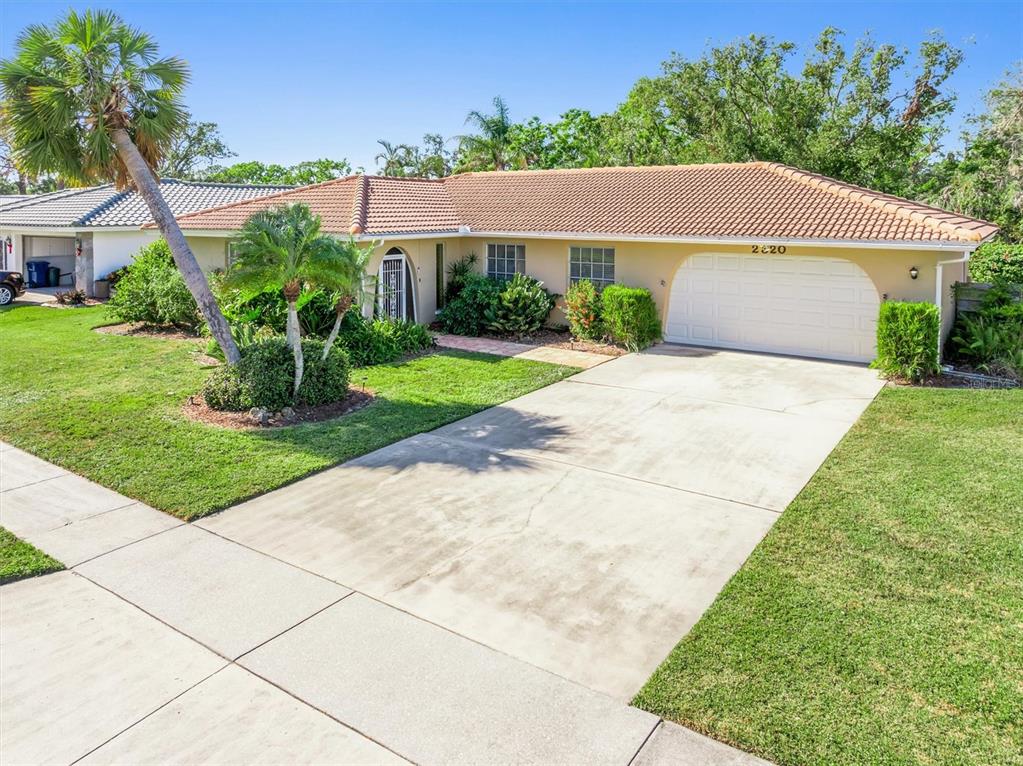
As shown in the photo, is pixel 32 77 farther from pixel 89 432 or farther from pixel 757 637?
pixel 757 637

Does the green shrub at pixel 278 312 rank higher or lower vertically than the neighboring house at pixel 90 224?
lower

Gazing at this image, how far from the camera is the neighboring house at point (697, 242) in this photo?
50.4 feet

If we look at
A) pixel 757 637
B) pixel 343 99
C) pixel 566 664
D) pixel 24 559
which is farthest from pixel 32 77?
pixel 343 99

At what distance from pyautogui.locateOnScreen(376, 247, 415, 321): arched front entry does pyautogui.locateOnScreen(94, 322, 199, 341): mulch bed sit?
5.26 m

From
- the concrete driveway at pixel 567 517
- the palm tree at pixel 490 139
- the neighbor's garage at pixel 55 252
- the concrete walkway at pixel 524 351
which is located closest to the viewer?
the concrete driveway at pixel 567 517

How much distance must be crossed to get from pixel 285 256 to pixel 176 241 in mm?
2572

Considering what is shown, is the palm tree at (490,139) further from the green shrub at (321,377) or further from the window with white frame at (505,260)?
the green shrub at (321,377)

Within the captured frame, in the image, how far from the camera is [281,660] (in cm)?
541

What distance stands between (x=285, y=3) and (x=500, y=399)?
11463 mm

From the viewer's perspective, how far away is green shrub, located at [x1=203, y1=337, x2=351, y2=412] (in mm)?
11789

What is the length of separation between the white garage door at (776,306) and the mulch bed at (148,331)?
13.1 m

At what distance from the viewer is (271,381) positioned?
11836 mm

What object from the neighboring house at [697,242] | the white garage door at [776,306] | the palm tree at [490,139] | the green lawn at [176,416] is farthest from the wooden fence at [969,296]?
the palm tree at [490,139]

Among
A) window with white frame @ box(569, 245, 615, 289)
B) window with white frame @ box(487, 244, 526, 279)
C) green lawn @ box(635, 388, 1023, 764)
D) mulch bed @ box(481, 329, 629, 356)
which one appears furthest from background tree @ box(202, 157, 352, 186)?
green lawn @ box(635, 388, 1023, 764)
